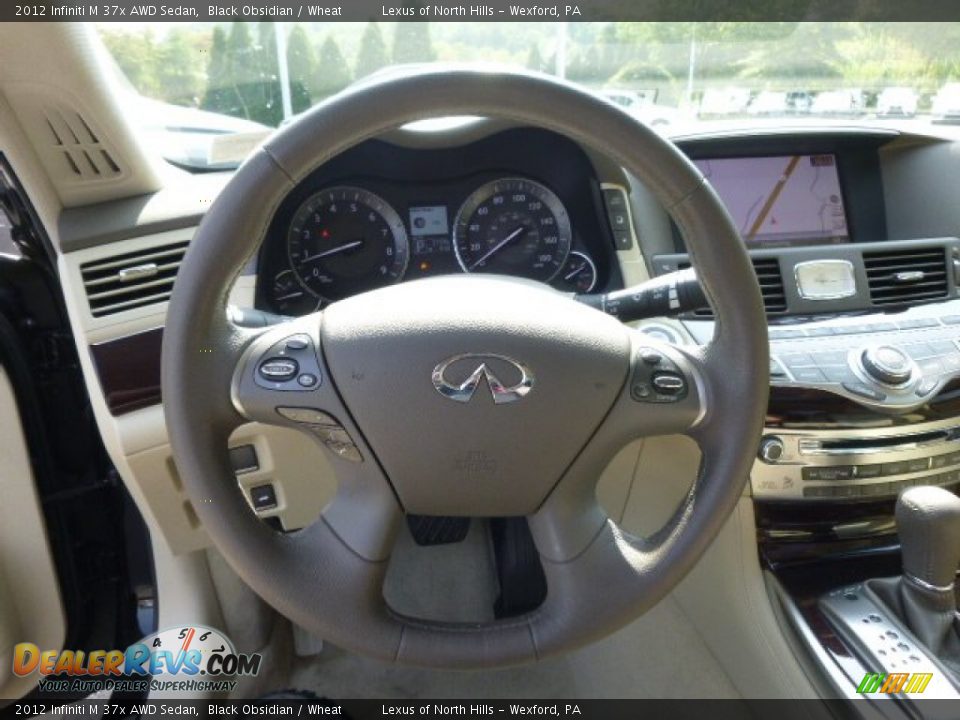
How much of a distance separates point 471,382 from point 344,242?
62 centimetres

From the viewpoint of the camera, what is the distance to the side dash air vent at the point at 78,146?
1.20 meters

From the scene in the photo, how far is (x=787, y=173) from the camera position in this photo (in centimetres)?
171

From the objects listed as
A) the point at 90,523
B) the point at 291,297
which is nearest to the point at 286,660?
the point at 90,523

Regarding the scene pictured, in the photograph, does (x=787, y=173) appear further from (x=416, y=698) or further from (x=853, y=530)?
(x=416, y=698)

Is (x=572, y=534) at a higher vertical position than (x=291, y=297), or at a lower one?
lower

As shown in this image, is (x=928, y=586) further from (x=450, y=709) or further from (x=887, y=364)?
(x=450, y=709)

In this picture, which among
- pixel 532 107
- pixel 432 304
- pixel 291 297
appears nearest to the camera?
pixel 532 107

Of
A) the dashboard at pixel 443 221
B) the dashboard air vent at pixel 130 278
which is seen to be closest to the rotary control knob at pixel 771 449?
the dashboard at pixel 443 221

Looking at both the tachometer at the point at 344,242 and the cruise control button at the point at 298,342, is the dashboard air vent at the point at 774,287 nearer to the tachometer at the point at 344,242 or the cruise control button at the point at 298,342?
the tachometer at the point at 344,242

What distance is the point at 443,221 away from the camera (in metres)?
1.42

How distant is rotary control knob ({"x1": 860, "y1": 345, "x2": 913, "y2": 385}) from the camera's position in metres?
1.32

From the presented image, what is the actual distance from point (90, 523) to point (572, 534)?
1116 millimetres

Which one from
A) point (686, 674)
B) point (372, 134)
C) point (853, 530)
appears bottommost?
point (686, 674)

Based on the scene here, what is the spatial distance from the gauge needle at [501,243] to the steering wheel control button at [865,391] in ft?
2.22
